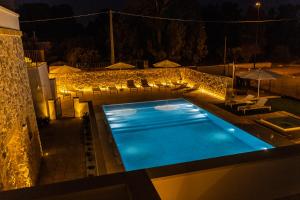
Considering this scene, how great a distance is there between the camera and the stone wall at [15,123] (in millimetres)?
5532

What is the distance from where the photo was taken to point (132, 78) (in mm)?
17516

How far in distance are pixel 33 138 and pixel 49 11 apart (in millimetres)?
32810

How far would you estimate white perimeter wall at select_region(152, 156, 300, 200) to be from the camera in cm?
255

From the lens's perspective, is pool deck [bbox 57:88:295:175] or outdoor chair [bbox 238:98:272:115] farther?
outdoor chair [bbox 238:98:272:115]

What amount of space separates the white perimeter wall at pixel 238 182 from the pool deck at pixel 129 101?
385cm

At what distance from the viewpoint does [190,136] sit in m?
10.6

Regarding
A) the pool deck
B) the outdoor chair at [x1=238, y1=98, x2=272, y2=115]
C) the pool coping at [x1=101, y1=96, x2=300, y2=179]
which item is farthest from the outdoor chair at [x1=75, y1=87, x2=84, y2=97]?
the pool coping at [x1=101, y1=96, x2=300, y2=179]

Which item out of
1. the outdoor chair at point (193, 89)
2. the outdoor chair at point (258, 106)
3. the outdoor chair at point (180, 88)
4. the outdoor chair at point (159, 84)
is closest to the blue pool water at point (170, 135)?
the outdoor chair at point (258, 106)

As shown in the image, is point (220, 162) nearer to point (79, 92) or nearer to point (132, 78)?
point (79, 92)

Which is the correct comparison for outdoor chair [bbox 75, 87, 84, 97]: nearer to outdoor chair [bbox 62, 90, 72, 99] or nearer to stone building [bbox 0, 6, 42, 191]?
outdoor chair [bbox 62, 90, 72, 99]

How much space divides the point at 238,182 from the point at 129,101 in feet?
36.4

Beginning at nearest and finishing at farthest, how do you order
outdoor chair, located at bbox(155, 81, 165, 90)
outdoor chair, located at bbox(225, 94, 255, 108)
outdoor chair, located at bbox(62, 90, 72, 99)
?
outdoor chair, located at bbox(225, 94, 255, 108)
outdoor chair, located at bbox(62, 90, 72, 99)
outdoor chair, located at bbox(155, 81, 165, 90)

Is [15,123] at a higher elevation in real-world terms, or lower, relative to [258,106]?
higher

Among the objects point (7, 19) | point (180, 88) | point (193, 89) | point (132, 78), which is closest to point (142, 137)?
point (7, 19)
